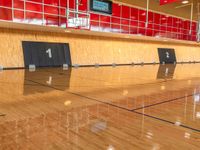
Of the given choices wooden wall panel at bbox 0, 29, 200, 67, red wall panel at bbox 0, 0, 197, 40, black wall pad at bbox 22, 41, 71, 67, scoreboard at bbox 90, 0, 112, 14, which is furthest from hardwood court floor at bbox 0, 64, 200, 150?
red wall panel at bbox 0, 0, 197, 40

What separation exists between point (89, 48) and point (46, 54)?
1.84 meters

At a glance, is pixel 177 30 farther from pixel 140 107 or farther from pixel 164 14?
pixel 140 107

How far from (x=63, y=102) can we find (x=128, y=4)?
9321 mm

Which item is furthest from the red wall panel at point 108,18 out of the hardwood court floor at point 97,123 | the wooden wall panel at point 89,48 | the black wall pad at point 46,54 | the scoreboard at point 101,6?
the hardwood court floor at point 97,123

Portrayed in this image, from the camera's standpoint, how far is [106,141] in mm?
1229

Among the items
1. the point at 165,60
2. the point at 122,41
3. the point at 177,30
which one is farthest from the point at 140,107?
the point at 177,30

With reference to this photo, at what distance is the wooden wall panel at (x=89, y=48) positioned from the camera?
650 cm

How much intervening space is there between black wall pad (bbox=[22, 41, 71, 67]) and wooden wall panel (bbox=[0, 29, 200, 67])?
0.56 ft

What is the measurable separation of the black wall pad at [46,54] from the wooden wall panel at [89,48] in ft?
0.56

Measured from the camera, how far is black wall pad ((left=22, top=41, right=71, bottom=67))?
6805 millimetres

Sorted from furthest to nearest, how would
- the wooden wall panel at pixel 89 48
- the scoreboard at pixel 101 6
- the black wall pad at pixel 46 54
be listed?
the scoreboard at pixel 101 6, the black wall pad at pixel 46 54, the wooden wall panel at pixel 89 48

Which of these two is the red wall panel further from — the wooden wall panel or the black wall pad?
the black wall pad

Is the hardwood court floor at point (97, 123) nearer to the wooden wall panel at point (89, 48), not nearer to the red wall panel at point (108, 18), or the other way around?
the wooden wall panel at point (89, 48)

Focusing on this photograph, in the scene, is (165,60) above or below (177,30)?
below
